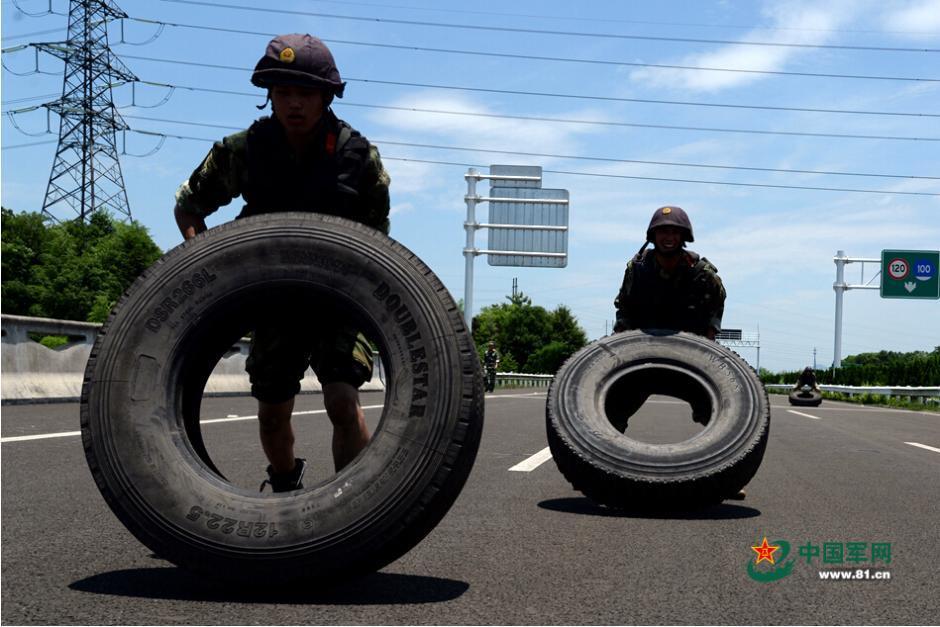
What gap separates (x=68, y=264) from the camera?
7931 cm

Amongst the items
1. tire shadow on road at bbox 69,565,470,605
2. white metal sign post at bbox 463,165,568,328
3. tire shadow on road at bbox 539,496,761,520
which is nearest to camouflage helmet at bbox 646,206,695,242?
tire shadow on road at bbox 539,496,761,520

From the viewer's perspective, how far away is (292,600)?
328cm

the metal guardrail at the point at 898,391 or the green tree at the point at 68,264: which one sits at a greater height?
the green tree at the point at 68,264

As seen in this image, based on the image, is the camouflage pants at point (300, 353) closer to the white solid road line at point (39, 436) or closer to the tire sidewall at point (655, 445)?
the tire sidewall at point (655, 445)

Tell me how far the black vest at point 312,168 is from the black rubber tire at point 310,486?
45 centimetres

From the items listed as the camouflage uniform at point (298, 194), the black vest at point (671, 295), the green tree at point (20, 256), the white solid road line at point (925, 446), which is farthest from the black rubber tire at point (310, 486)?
the green tree at point (20, 256)

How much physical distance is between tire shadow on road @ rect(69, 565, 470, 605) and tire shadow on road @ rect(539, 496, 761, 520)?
215 cm

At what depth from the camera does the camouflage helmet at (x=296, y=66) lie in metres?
3.85

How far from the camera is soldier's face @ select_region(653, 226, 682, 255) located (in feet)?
21.6

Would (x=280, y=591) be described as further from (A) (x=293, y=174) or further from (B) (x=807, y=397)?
(B) (x=807, y=397)

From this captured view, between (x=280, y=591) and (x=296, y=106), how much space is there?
173cm

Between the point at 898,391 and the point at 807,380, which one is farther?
the point at 898,391

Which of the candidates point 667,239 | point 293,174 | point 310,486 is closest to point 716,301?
point 667,239

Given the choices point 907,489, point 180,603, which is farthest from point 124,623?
point 907,489
